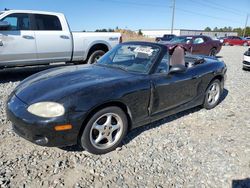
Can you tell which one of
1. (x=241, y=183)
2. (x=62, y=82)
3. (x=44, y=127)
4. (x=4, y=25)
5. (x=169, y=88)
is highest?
(x=4, y=25)

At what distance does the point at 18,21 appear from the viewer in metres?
6.77

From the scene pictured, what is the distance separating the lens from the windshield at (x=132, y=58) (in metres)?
3.81

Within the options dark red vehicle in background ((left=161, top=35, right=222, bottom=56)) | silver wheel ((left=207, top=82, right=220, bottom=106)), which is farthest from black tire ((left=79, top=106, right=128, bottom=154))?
dark red vehicle in background ((left=161, top=35, right=222, bottom=56))

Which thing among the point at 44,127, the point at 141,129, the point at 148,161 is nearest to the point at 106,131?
the point at 148,161

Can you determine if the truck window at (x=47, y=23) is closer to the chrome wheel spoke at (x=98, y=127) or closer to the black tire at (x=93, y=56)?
the black tire at (x=93, y=56)

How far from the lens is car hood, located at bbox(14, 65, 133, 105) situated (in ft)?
9.77

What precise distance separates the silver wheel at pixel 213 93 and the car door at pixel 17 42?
16.3 ft

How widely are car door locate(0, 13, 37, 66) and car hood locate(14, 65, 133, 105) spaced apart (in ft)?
11.1

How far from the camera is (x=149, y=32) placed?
3366 inches

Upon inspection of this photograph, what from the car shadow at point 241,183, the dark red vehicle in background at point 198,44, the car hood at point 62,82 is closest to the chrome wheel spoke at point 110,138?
the car hood at point 62,82

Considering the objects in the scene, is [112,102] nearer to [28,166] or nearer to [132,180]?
[132,180]

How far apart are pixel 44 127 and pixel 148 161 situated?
Result: 55.4 inches

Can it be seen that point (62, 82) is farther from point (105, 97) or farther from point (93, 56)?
point (93, 56)

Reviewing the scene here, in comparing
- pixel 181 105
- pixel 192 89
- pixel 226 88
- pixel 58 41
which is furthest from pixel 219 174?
pixel 58 41
